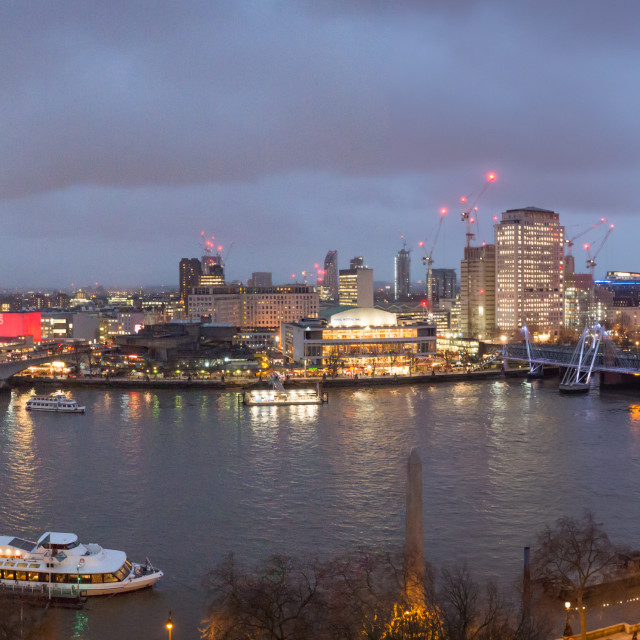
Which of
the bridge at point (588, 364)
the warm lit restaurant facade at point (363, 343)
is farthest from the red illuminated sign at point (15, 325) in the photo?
the bridge at point (588, 364)

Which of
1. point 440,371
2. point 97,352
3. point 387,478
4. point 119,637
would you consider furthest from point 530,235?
point 119,637

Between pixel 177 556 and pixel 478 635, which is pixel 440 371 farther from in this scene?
pixel 478 635

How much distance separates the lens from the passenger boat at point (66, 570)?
25.4 feet

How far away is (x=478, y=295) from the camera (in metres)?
46.9

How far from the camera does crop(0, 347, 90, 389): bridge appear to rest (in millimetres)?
25188

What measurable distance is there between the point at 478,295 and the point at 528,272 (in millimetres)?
3633

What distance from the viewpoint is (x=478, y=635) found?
5727 millimetres

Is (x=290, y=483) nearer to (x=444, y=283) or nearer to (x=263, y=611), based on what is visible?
→ (x=263, y=611)

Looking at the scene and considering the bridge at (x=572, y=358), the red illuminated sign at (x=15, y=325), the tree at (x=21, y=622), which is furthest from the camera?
the red illuminated sign at (x=15, y=325)

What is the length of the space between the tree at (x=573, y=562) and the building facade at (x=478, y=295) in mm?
38437

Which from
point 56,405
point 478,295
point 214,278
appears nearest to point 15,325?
point 56,405

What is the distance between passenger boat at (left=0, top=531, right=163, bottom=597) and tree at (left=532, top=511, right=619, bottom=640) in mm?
4094

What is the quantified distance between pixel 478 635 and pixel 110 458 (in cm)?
931

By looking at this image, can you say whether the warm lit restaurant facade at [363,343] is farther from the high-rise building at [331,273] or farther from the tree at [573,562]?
the high-rise building at [331,273]
